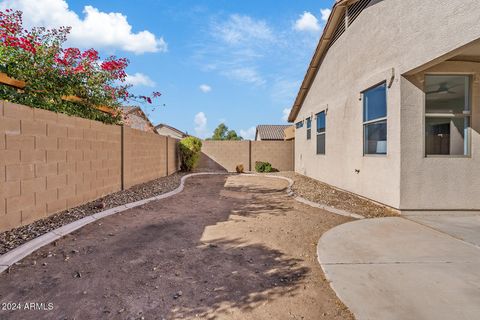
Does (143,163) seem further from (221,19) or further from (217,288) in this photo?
(217,288)

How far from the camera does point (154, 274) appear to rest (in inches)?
121

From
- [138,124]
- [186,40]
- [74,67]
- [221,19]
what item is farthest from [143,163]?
[138,124]

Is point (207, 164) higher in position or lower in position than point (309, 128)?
lower

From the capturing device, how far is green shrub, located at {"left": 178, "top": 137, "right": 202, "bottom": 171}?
14.7 metres

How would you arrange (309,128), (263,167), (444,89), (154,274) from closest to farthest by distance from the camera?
(154,274)
(444,89)
(309,128)
(263,167)

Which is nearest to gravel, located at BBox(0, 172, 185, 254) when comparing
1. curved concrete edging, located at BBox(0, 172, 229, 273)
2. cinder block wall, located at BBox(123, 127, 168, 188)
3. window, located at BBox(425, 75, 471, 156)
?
curved concrete edging, located at BBox(0, 172, 229, 273)

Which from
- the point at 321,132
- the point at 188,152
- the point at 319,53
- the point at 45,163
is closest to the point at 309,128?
the point at 321,132

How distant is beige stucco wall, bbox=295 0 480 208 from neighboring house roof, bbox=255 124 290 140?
90.9 feet

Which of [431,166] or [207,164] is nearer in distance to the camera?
[431,166]

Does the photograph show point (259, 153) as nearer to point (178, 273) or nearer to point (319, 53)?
point (319, 53)

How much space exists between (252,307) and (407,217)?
4.51 m

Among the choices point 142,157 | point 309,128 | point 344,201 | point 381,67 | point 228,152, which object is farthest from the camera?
point 228,152

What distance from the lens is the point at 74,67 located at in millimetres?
6078

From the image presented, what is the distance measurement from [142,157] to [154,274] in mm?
6747
